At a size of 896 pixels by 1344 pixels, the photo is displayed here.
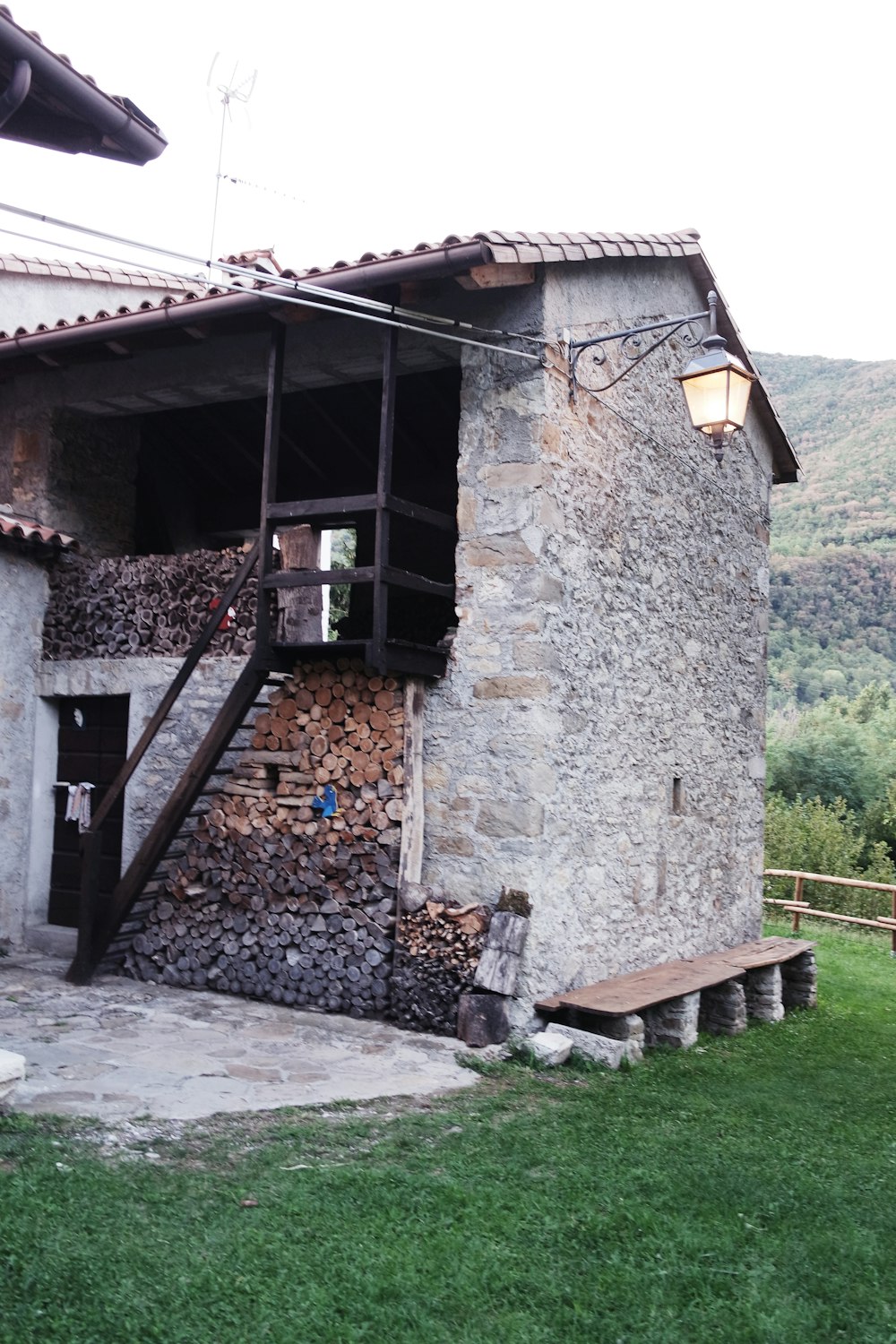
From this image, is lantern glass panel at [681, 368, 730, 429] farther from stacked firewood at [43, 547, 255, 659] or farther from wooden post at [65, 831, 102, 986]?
wooden post at [65, 831, 102, 986]

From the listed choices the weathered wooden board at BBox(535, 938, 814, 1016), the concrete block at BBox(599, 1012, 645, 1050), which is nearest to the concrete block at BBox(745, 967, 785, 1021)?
the weathered wooden board at BBox(535, 938, 814, 1016)

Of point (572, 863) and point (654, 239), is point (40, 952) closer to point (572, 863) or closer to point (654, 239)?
point (572, 863)

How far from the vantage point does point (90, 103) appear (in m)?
4.34

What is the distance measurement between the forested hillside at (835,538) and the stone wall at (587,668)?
30565 millimetres

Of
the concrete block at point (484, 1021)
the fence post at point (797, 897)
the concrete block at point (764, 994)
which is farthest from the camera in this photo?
the fence post at point (797, 897)

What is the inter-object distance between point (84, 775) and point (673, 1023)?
4563 mm

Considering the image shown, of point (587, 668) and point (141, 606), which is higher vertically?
point (141, 606)

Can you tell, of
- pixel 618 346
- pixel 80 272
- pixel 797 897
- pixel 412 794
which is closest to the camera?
pixel 412 794

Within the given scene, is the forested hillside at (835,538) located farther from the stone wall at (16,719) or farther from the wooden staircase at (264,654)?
the wooden staircase at (264,654)

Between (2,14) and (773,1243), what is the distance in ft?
16.4

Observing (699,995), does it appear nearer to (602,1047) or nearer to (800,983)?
(602,1047)

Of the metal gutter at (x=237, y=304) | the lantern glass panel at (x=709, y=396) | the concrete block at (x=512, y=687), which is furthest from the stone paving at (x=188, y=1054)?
the metal gutter at (x=237, y=304)

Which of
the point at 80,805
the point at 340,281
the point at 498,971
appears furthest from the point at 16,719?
the point at 498,971

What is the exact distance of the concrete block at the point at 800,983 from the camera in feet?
29.7
